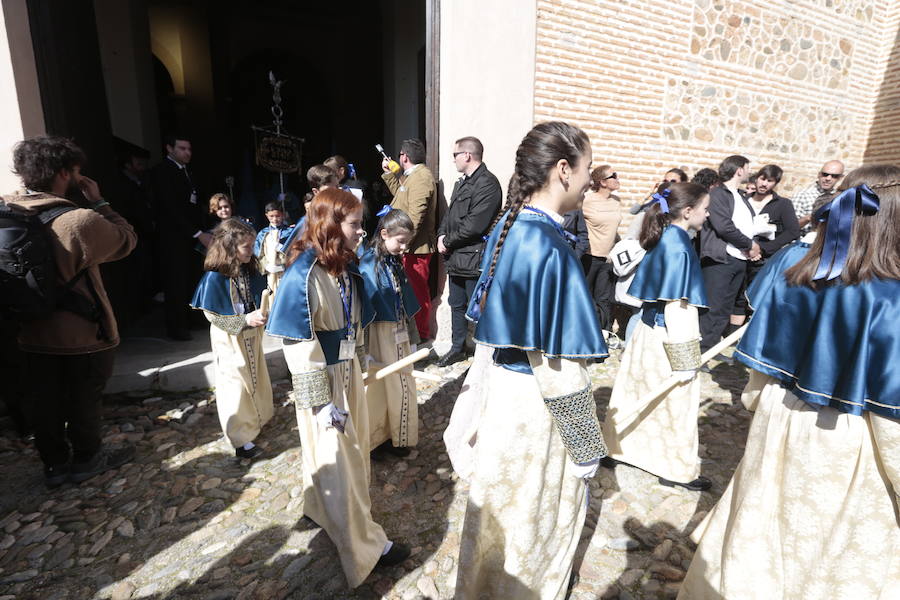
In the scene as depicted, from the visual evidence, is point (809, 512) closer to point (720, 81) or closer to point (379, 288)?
point (379, 288)

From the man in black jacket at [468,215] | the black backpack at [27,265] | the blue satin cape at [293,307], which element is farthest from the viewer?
the man in black jacket at [468,215]

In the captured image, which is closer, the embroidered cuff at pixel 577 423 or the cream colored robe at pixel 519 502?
the embroidered cuff at pixel 577 423

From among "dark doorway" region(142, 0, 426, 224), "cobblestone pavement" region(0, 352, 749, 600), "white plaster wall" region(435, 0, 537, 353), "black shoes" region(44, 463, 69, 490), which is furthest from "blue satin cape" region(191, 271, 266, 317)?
"dark doorway" region(142, 0, 426, 224)

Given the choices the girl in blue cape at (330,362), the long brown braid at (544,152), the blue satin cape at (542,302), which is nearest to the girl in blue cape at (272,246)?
the girl in blue cape at (330,362)

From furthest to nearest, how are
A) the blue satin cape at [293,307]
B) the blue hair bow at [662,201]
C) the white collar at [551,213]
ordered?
1. the blue hair bow at [662,201]
2. the blue satin cape at [293,307]
3. the white collar at [551,213]

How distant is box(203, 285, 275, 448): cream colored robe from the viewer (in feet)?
11.0

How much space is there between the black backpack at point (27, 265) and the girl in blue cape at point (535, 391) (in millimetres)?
2360

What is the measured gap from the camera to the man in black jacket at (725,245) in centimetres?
512

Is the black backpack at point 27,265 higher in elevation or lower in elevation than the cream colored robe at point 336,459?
higher

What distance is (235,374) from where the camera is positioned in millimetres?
3387

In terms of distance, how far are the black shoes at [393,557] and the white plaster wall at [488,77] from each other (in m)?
3.66

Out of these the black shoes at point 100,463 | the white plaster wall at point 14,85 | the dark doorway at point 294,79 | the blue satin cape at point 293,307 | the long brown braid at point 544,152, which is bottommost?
the black shoes at point 100,463

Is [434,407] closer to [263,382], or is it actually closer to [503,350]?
[263,382]

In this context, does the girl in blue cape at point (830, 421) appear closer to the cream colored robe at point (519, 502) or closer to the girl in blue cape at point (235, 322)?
the cream colored robe at point (519, 502)
